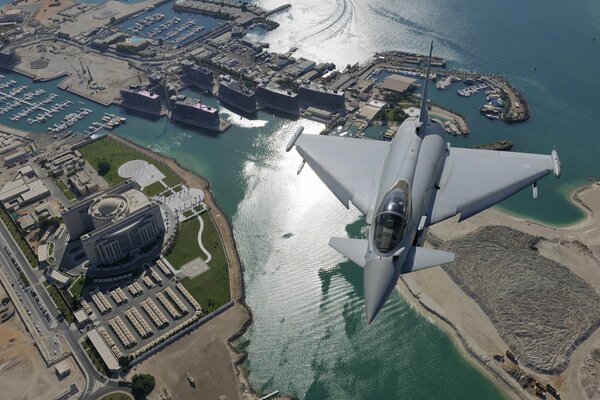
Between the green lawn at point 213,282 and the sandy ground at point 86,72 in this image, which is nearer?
the green lawn at point 213,282

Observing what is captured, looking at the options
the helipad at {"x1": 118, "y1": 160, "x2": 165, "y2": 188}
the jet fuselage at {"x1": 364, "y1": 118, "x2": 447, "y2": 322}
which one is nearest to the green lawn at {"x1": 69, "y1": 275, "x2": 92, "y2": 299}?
the helipad at {"x1": 118, "y1": 160, "x2": 165, "y2": 188}

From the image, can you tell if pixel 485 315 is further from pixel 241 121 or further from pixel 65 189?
pixel 65 189

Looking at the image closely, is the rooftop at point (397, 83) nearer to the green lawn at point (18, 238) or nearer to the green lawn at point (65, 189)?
the green lawn at point (65, 189)

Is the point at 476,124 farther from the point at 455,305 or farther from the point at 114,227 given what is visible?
the point at 114,227

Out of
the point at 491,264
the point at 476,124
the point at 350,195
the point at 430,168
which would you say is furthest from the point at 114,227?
the point at 476,124

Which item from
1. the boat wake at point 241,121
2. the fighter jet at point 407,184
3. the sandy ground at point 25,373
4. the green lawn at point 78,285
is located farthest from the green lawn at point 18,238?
the boat wake at point 241,121

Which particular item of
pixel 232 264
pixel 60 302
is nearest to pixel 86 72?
pixel 60 302

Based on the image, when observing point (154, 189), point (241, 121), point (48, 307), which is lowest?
point (48, 307)

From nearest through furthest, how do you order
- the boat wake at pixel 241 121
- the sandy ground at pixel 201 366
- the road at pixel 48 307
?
the sandy ground at pixel 201 366 < the road at pixel 48 307 < the boat wake at pixel 241 121
